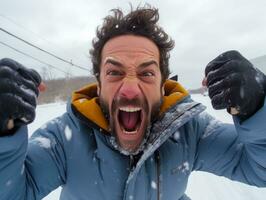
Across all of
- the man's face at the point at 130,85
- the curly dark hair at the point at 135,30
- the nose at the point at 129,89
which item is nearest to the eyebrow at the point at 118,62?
the man's face at the point at 130,85

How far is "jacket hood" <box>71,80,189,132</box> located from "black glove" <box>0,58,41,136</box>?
0.50 metres

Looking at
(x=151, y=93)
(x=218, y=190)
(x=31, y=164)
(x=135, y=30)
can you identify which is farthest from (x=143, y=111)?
(x=218, y=190)

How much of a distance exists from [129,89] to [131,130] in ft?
1.30

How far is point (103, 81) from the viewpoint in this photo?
197 cm

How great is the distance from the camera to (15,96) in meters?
1.24

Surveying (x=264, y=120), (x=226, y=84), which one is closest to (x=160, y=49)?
(x=226, y=84)

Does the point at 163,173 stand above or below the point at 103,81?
below

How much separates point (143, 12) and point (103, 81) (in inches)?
26.8

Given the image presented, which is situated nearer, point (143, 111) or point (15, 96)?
point (15, 96)

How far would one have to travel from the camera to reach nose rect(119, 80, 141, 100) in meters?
1.82

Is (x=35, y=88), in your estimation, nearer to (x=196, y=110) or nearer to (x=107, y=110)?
(x=107, y=110)

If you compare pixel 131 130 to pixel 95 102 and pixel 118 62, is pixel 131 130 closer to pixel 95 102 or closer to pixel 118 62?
pixel 95 102

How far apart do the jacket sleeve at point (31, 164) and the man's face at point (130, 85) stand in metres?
0.39

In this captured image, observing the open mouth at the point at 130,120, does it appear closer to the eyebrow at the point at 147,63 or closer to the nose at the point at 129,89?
the nose at the point at 129,89
